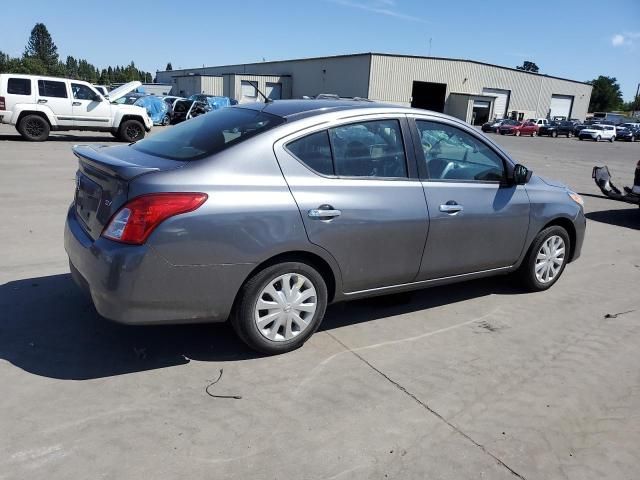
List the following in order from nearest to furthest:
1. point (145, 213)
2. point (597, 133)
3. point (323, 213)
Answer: point (145, 213) → point (323, 213) → point (597, 133)

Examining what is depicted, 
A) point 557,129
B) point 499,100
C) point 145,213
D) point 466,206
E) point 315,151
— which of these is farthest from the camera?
point 499,100

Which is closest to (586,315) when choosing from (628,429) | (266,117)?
(628,429)

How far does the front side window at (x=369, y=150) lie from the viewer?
3652 mm

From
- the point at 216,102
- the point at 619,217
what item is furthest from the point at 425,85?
the point at 619,217

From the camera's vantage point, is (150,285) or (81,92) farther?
(81,92)

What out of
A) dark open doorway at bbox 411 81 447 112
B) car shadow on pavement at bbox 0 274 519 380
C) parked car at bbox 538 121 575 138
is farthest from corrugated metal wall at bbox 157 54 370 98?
car shadow on pavement at bbox 0 274 519 380

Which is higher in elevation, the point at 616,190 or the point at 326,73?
the point at 326,73

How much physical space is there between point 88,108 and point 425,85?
48398 mm

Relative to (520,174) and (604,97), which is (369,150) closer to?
(520,174)

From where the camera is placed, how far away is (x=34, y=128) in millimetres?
16031

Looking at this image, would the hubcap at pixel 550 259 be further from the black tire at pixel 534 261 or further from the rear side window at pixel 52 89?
the rear side window at pixel 52 89

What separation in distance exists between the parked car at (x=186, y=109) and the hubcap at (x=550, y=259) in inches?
1002

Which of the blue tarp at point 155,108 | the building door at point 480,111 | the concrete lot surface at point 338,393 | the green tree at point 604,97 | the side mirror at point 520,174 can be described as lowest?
the concrete lot surface at point 338,393

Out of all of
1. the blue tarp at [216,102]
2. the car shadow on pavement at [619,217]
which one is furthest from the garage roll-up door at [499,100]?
the car shadow on pavement at [619,217]
